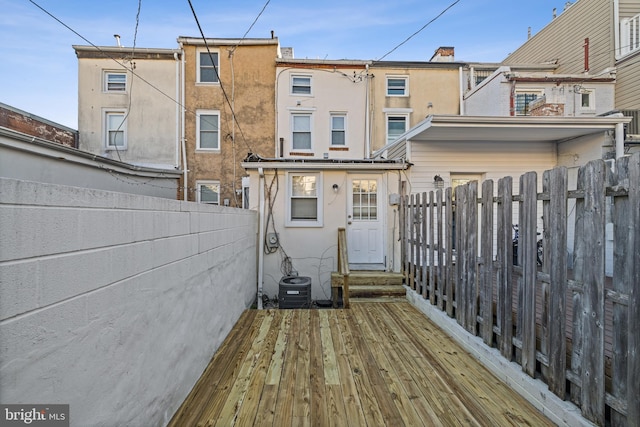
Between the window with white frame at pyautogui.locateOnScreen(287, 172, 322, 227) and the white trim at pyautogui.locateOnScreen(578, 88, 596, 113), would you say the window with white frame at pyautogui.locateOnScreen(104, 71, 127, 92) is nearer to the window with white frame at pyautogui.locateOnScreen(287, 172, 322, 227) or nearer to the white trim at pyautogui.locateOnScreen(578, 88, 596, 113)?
the window with white frame at pyautogui.locateOnScreen(287, 172, 322, 227)

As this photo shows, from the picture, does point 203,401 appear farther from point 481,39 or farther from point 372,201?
point 481,39

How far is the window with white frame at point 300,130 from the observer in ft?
36.4

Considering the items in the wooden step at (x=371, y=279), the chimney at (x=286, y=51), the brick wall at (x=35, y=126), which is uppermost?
the chimney at (x=286, y=51)

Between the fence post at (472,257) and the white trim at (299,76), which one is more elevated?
the white trim at (299,76)

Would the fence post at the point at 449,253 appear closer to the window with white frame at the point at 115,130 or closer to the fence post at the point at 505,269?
the fence post at the point at 505,269

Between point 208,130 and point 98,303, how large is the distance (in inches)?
428

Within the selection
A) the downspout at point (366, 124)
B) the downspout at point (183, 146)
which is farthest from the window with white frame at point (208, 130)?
the downspout at point (366, 124)

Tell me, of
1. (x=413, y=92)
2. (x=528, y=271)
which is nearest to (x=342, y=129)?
(x=413, y=92)

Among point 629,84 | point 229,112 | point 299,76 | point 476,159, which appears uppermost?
point 299,76

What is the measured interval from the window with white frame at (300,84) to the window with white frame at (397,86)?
Result: 117 inches

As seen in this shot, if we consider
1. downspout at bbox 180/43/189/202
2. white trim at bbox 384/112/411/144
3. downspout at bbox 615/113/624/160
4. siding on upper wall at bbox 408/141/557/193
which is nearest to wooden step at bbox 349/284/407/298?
siding on upper wall at bbox 408/141/557/193

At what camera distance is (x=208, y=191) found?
36.5 ft

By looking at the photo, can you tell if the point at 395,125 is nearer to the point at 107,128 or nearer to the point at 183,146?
the point at 183,146

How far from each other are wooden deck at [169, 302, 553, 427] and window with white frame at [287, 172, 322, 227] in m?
2.85
